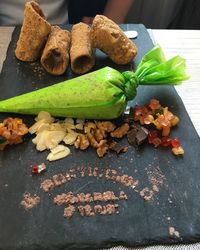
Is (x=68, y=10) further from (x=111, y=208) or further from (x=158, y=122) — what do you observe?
(x=111, y=208)

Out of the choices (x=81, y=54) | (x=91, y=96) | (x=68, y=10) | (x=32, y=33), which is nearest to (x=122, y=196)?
(x=91, y=96)

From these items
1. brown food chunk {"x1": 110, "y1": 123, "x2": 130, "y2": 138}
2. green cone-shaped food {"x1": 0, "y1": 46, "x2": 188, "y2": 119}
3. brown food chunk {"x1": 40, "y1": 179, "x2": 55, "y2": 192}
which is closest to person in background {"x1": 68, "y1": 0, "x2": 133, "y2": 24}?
green cone-shaped food {"x1": 0, "y1": 46, "x2": 188, "y2": 119}

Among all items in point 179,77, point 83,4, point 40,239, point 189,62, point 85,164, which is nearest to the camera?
point 40,239

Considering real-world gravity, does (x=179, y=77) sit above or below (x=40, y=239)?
above

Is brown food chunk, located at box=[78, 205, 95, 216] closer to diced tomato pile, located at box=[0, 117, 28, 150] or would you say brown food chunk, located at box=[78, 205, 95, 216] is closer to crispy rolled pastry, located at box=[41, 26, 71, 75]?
diced tomato pile, located at box=[0, 117, 28, 150]

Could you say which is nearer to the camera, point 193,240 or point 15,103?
point 193,240

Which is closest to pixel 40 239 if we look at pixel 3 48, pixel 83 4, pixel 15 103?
pixel 15 103

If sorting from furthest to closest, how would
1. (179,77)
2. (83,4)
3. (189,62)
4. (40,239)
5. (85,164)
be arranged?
(83,4) → (189,62) → (179,77) → (85,164) → (40,239)

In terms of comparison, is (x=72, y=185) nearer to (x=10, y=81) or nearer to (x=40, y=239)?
(x=40, y=239)
